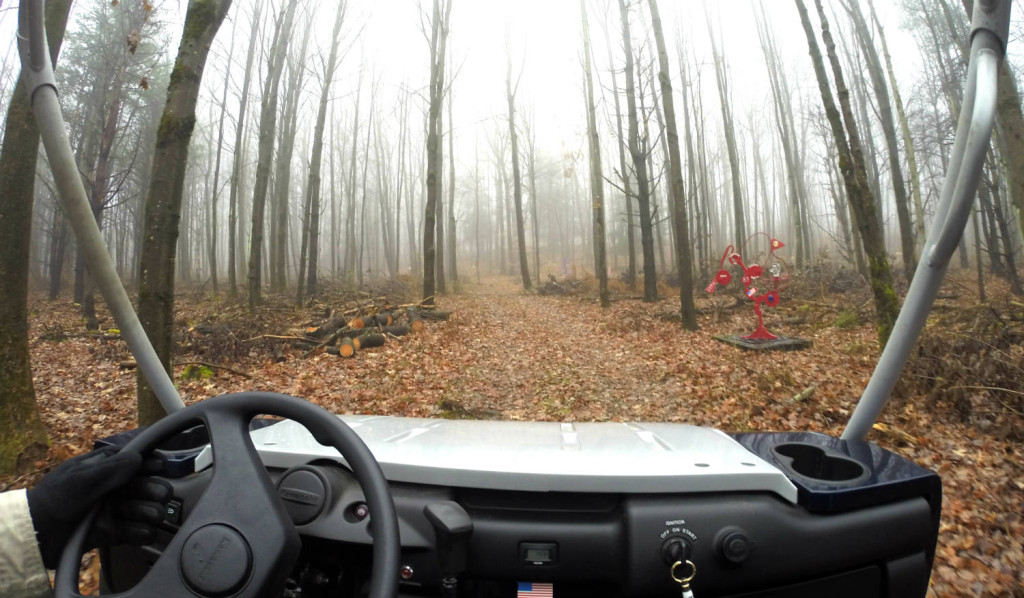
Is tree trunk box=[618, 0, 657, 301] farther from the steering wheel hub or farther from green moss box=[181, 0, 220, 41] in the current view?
the steering wheel hub

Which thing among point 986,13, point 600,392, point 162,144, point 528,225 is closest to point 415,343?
point 600,392

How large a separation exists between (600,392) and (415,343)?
4.63 m

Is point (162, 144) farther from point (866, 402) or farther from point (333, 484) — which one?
point (866, 402)

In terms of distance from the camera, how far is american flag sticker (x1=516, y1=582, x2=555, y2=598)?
1504 millimetres

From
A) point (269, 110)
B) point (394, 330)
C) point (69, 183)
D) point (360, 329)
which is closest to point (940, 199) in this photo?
point (69, 183)

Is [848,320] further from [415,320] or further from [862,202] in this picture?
[415,320]

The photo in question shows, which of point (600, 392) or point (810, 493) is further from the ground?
point (810, 493)

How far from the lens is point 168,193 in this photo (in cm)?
399

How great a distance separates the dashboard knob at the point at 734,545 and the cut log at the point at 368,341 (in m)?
8.68

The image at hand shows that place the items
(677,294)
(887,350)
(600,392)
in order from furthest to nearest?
(677,294) → (600,392) → (887,350)

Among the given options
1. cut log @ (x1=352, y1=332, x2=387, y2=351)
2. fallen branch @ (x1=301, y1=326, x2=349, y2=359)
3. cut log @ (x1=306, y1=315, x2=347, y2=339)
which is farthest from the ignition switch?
cut log @ (x1=306, y1=315, x2=347, y2=339)

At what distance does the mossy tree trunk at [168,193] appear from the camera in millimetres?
3846

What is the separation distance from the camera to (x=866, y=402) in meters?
1.78

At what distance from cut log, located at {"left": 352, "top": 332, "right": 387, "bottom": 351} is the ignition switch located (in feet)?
28.2
